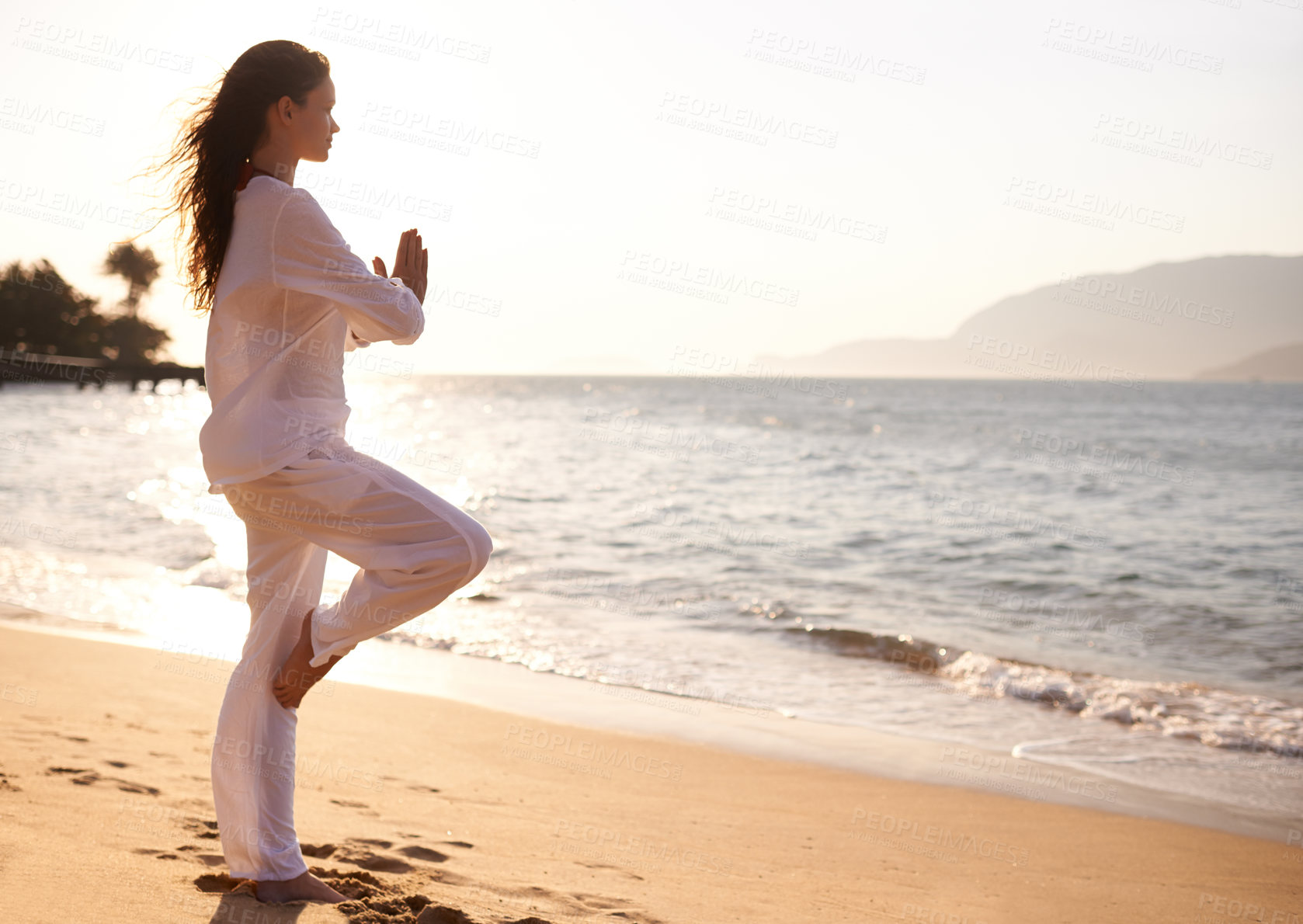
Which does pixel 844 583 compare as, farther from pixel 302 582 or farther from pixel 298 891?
pixel 302 582

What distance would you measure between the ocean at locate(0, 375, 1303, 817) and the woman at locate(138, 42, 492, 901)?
5.24 meters

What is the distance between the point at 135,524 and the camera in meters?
14.1

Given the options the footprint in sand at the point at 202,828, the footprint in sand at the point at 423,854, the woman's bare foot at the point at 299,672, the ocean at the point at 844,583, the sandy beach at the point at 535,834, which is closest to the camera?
the woman's bare foot at the point at 299,672

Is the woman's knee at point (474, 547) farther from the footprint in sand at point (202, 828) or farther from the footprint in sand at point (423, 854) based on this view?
the footprint in sand at point (202, 828)

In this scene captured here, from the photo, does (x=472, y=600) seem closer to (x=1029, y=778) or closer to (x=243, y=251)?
(x=1029, y=778)

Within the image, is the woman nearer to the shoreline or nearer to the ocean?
the shoreline

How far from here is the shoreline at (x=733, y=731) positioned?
5.80m

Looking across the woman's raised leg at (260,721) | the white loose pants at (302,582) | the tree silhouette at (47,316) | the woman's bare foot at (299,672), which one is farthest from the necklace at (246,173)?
the tree silhouette at (47,316)

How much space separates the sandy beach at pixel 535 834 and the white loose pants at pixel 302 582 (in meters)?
0.26

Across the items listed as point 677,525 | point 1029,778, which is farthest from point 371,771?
point 677,525

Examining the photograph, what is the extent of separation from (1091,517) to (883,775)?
643 inches

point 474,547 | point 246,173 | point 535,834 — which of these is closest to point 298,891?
point 474,547

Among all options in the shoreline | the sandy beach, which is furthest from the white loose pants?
the shoreline

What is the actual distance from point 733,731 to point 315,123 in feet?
16.7
